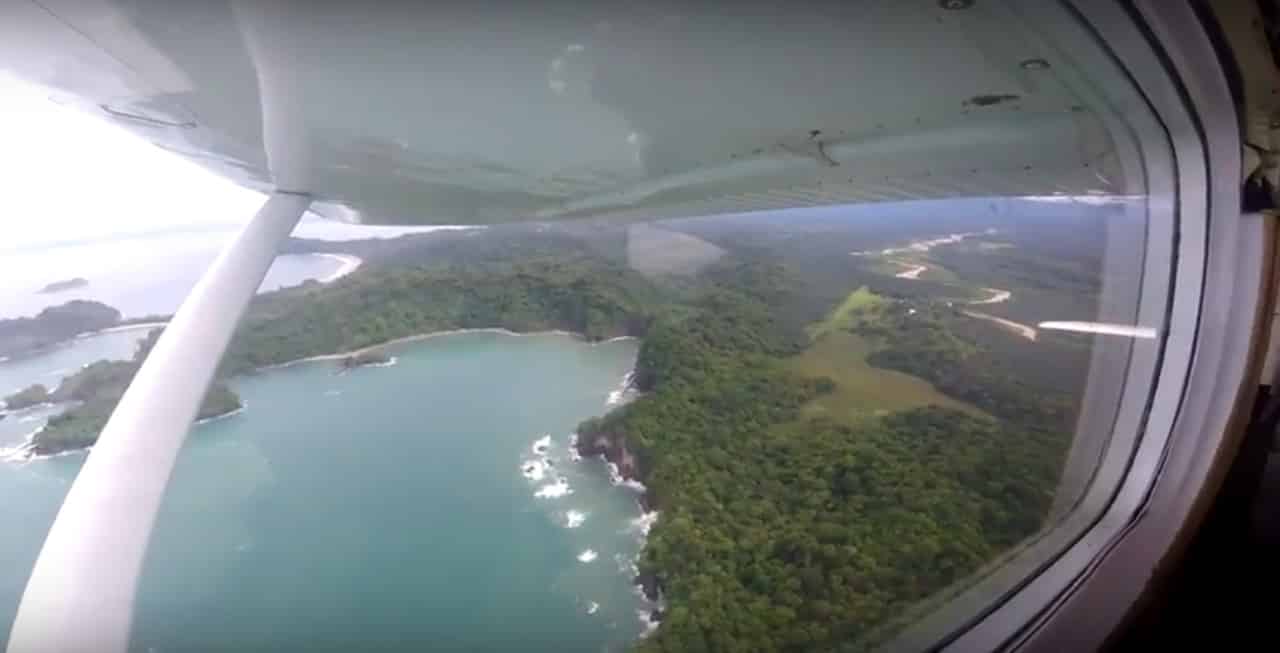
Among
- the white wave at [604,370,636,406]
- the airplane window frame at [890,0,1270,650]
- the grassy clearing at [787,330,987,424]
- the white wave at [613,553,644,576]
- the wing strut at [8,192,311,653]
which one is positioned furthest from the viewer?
the grassy clearing at [787,330,987,424]

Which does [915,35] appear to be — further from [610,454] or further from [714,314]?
[714,314]

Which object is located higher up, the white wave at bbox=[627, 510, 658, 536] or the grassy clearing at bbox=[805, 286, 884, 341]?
the grassy clearing at bbox=[805, 286, 884, 341]

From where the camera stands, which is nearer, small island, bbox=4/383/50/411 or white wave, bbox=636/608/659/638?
small island, bbox=4/383/50/411

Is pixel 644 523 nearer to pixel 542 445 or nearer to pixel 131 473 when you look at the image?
pixel 542 445

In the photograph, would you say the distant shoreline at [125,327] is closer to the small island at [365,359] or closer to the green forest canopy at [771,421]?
the green forest canopy at [771,421]

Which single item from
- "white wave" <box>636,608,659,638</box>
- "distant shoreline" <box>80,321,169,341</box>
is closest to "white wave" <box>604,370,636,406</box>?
"white wave" <box>636,608,659,638</box>

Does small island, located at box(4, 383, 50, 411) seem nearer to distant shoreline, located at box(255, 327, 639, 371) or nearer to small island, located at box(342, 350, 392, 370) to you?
distant shoreline, located at box(255, 327, 639, 371)

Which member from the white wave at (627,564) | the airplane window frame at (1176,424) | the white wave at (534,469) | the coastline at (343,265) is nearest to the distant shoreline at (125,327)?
the coastline at (343,265)
